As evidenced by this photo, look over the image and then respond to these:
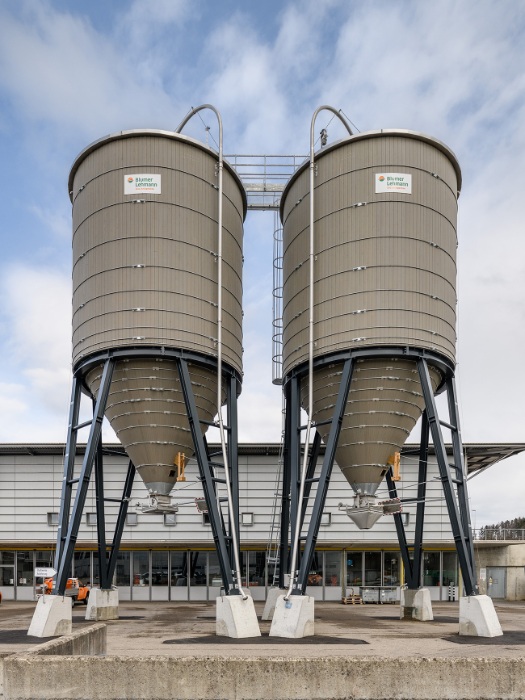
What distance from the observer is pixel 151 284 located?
72.5 feet

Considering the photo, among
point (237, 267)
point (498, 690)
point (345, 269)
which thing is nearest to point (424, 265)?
point (345, 269)

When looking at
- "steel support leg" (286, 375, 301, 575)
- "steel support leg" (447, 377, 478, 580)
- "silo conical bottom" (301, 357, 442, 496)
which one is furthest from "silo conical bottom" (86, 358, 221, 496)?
"steel support leg" (447, 377, 478, 580)

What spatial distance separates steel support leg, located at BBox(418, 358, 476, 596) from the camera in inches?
798

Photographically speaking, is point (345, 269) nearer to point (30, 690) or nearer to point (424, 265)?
point (424, 265)

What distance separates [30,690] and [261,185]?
25.2 meters

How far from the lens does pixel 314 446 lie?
2500 cm

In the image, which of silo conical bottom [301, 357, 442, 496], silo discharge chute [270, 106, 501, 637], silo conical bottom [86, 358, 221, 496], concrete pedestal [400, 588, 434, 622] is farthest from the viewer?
concrete pedestal [400, 588, 434, 622]

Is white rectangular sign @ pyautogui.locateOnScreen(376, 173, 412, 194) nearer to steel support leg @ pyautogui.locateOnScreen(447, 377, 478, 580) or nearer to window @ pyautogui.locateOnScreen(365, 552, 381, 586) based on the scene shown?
steel support leg @ pyautogui.locateOnScreen(447, 377, 478, 580)

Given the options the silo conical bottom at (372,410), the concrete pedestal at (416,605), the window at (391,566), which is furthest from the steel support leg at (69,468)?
the window at (391,566)

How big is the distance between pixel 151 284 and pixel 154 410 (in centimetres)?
381

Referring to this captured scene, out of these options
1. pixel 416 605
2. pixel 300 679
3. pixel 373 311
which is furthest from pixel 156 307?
pixel 300 679

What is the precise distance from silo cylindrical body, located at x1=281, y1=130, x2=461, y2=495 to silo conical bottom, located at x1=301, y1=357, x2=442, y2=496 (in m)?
0.03

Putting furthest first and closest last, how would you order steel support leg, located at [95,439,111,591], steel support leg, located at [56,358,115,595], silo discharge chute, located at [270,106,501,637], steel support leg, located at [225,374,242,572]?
steel support leg, located at [95,439,111,591] → steel support leg, located at [225,374,242,572] → silo discharge chute, located at [270,106,501,637] → steel support leg, located at [56,358,115,595]

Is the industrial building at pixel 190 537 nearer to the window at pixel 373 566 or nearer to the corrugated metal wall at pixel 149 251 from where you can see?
the window at pixel 373 566
